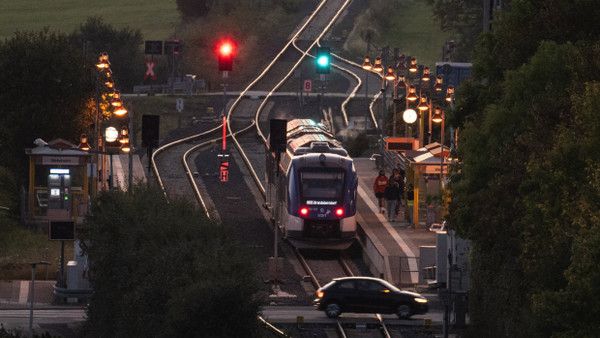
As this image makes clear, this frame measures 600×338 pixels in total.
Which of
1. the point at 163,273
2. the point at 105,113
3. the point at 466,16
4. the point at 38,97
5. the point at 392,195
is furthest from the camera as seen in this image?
the point at 466,16

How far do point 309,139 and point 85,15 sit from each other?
8401 cm

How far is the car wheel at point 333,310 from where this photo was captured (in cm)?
3566

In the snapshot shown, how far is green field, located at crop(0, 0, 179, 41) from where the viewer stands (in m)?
120

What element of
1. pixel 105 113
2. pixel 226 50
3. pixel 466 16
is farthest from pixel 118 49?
pixel 226 50

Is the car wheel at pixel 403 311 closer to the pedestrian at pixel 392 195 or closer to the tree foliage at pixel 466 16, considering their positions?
the pedestrian at pixel 392 195

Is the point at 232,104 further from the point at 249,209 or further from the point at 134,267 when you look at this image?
the point at 134,267

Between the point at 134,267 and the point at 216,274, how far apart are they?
13.0 feet

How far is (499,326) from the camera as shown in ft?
95.0

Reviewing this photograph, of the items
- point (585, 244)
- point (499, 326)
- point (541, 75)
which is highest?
point (541, 75)

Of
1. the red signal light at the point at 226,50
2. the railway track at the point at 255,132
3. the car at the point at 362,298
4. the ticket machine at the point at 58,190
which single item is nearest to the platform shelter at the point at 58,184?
the ticket machine at the point at 58,190

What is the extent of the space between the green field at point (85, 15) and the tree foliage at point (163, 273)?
80861 mm

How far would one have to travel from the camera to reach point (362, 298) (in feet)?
117

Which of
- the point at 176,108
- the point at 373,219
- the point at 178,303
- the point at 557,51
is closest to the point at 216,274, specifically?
the point at 178,303

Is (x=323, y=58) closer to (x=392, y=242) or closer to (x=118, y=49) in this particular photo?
(x=392, y=242)
